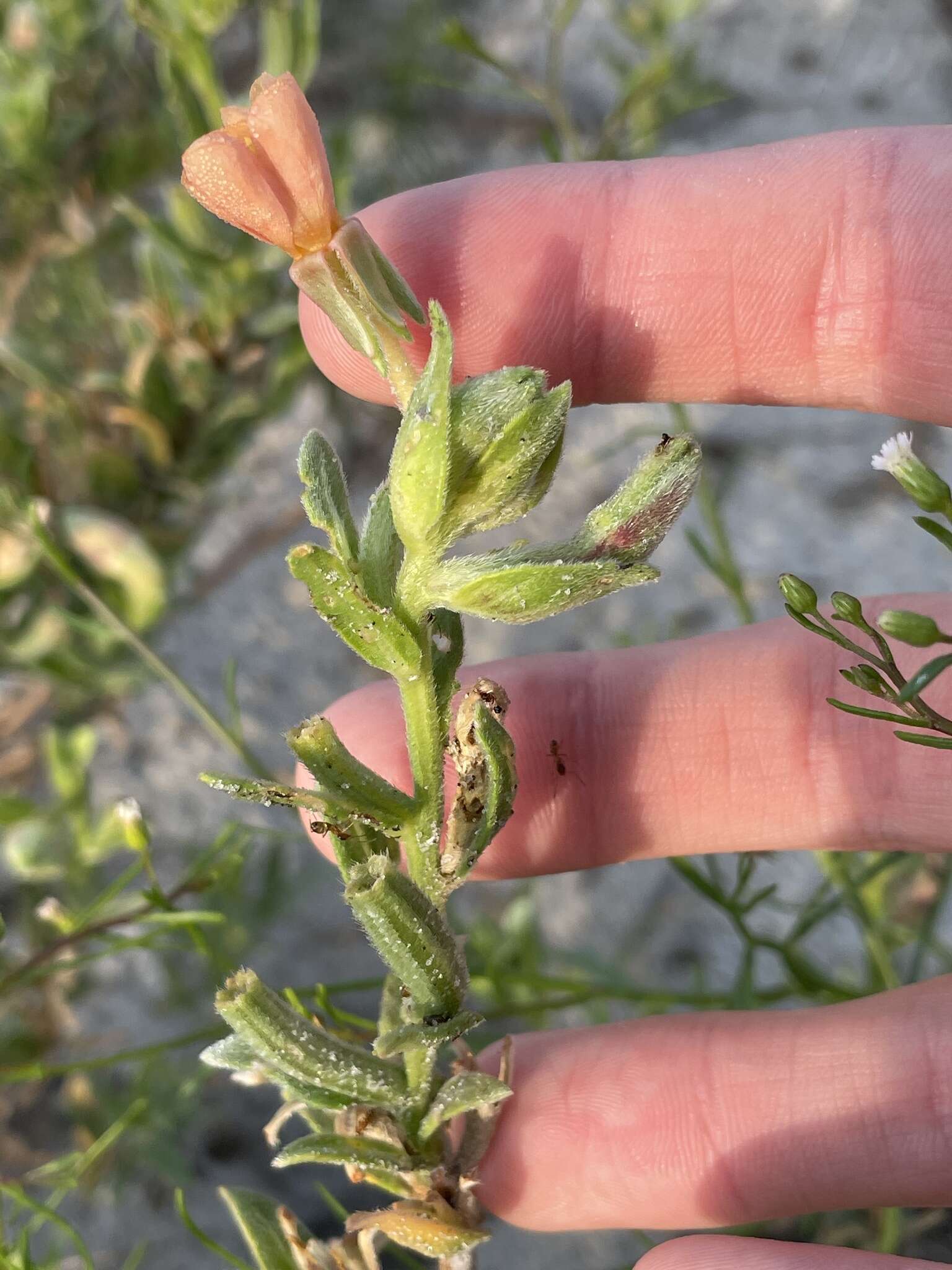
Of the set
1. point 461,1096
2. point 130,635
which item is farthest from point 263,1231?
point 130,635

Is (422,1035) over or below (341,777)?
below

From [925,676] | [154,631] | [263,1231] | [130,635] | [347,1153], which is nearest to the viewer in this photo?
[925,676]

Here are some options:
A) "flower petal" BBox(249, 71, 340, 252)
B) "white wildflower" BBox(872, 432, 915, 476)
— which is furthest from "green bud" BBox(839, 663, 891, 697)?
"flower petal" BBox(249, 71, 340, 252)

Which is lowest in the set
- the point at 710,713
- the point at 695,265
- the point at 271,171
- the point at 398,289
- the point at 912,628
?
the point at 710,713

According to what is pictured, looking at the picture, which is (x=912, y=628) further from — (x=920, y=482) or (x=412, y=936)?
(x=412, y=936)

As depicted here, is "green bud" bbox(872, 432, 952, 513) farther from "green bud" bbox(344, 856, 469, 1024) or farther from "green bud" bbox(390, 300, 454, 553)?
"green bud" bbox(344, 856, 469, 1024)

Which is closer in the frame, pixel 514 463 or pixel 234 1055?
pixel 514 463

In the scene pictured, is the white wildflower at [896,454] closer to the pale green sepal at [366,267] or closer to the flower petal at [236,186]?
the pale green sepal at [366,267]
